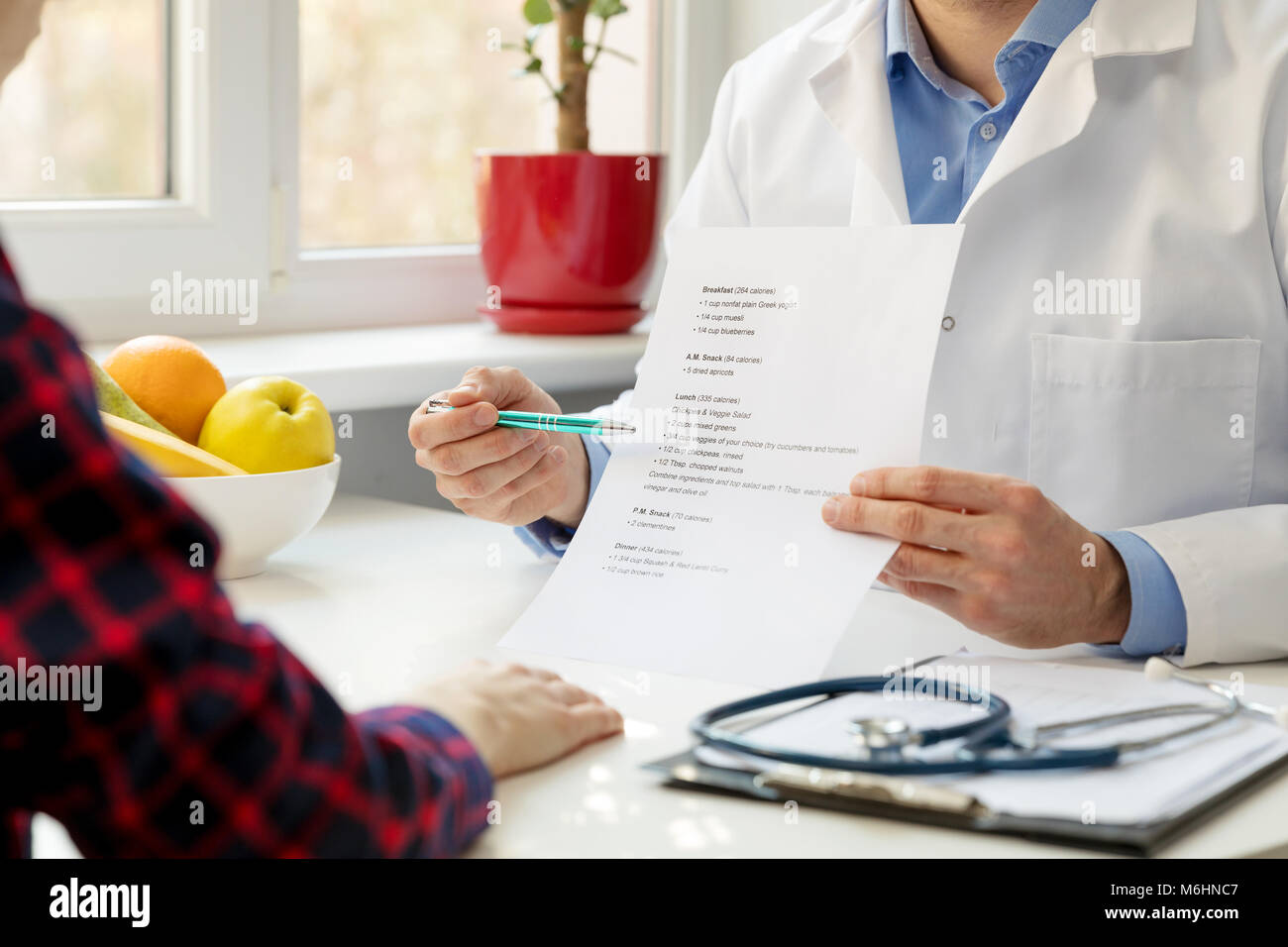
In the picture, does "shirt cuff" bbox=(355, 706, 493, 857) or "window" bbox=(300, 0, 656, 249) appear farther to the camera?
"window" bbox=(300, 0, 656, 249)

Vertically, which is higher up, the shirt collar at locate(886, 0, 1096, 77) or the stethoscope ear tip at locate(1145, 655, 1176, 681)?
the shirt collar at locate(886, 0, 1096, 77)

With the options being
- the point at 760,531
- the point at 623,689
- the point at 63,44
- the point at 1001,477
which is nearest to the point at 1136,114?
the point at 1001,477

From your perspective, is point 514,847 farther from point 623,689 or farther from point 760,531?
point 760,531

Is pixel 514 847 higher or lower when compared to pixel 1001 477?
lower

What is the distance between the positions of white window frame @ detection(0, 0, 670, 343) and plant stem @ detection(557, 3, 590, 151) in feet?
1.10

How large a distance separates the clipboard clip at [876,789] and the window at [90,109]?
1304 mm

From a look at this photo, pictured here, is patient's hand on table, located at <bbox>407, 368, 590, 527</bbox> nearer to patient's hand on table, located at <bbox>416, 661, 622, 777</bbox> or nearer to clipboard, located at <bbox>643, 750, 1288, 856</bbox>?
patient's hand on table, located at <bbox>416, 661, 622, 777</bbox>

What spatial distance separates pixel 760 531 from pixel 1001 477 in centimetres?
17

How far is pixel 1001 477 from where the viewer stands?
93 cm

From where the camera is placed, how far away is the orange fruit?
4.08 ft

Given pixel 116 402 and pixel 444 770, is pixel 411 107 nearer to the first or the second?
pixel 116 402

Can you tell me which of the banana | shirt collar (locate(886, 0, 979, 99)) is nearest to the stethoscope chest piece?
the banana

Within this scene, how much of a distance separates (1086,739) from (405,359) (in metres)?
1.06

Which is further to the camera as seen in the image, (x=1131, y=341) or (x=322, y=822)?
(x=1131, y=341)
